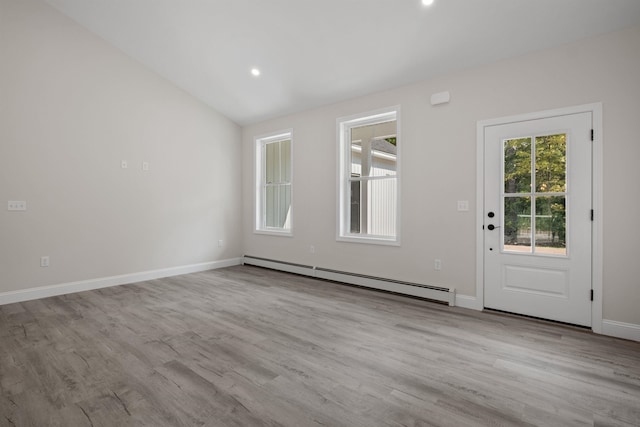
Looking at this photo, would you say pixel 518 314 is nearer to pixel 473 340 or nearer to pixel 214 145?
pixel 473 340

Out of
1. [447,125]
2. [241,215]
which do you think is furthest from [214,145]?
[447,125]

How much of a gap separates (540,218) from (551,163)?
573 mm

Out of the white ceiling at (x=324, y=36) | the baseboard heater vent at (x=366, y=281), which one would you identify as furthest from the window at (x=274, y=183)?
the white ceiling at (x=324, y=36)

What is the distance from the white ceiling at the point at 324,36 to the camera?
296 cm

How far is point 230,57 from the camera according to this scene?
441cm

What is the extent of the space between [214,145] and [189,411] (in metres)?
5.02

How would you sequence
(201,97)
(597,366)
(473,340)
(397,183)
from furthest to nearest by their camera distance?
(201,97) < (397,183) < (473,340) < (597,366)

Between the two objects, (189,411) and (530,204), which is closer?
(189,411)

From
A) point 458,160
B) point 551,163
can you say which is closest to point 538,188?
point 551,163

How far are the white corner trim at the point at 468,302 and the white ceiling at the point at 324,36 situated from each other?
107 inches

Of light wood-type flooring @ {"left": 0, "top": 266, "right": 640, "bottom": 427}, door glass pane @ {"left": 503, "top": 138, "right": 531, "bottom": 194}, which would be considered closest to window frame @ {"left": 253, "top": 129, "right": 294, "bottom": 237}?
light wood-type flooring @ {"left": 0, "top": 266, "right": 640, "bottom": 427}

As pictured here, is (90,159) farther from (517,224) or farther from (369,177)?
(517,224)

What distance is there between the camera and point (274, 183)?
20.3 ft

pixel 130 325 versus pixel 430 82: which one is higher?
pixel 430 82
